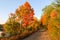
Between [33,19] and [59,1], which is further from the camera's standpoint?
[33,19]

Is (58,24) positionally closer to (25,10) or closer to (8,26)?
(8,26)

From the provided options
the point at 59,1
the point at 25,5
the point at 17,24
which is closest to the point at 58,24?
the point at 59,1

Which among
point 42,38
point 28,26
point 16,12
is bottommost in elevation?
point 42,38

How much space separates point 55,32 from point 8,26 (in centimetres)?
2527

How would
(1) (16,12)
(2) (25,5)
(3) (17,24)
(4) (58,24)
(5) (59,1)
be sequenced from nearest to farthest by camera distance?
(4) (58,24), (5) (59,1), (3) (17,24), (1) (16,12), (2) (25,5)

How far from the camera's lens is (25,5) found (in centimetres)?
4578

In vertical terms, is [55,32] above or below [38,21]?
below

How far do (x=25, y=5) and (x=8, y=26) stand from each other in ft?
27.8

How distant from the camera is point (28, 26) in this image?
41.7m

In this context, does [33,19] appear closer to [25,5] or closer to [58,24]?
[25,5]

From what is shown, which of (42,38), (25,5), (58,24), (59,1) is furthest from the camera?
(25,5)

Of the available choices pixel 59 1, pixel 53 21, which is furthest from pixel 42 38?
pixel 53 21

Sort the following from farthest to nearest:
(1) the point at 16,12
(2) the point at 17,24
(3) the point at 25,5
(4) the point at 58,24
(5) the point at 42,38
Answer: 1. (3) the point at 25,5
2. (1) the point at 16,12
3. (2) the point at 17,24
4. (5) the point at 42,38
5. (4) the point at 58,24

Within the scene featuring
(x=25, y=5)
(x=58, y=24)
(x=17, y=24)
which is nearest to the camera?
(x=58, y=24)
